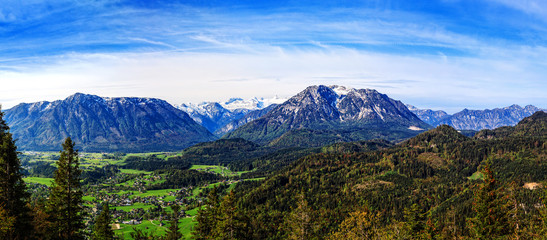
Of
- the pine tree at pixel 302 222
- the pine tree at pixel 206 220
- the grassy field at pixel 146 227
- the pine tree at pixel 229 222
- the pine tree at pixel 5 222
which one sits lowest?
the grassy field at pixel 146 227

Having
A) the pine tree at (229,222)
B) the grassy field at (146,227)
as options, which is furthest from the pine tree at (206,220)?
the grassy field at (146,227)

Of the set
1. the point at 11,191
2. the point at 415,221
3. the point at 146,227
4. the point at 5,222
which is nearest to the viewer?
the point at 5,222

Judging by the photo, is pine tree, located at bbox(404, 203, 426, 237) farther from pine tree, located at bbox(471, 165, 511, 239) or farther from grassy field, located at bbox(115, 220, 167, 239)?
grassy field, located at bbox(115, 220, 167, 239)

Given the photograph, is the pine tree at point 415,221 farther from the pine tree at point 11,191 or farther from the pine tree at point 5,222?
the pine tree at point 11,191

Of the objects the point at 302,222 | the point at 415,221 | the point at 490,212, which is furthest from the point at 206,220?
the point at 490,212

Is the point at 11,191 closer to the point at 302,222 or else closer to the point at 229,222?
the point at 229,222

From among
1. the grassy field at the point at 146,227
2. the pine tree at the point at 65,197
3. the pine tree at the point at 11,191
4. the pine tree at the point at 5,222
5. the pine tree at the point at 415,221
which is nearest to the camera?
the pine tree at the point at 5,222

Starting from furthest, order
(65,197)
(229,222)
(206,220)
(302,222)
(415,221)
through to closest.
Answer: (206,220) < (415,221) < (229,222) < (302,222) < (65,197)
